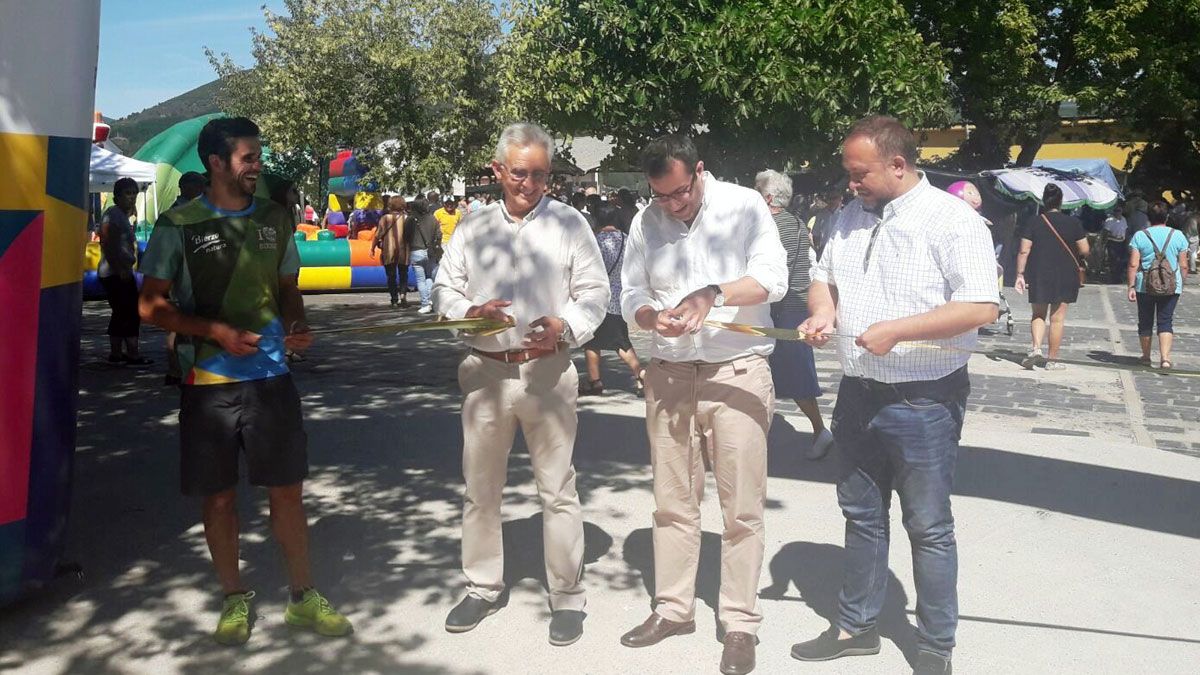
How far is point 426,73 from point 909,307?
31262 millimetres

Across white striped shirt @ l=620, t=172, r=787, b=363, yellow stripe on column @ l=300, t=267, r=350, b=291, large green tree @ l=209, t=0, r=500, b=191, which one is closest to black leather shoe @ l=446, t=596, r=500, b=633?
white striped shirt @ l=620, t=172, r=787, b=363

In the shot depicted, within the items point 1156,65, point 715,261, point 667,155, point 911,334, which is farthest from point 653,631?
point 1156,65

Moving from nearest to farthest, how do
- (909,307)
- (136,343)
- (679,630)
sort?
(909,307) → (679,630) → (136,343)

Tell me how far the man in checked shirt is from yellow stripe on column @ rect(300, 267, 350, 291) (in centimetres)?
1735

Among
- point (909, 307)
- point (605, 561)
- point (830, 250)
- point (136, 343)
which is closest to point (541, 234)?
point (830, 250)

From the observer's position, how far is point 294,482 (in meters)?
4.33

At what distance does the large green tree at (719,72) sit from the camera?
14477 mm

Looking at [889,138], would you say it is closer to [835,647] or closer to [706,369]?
[706,369]

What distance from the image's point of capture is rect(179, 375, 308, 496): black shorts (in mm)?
4160

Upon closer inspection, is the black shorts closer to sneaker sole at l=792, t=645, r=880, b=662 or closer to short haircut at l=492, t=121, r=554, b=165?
short haircut at l=492, t=121, r=554, b=165

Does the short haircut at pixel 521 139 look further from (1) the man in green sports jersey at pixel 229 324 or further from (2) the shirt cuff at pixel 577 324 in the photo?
(1) the man in green sports jersey at pixel 229 324

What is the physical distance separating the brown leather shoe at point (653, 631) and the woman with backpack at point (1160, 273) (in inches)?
316

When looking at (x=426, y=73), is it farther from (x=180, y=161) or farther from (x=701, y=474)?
(x=701, y=474)

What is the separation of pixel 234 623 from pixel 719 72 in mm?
11236
